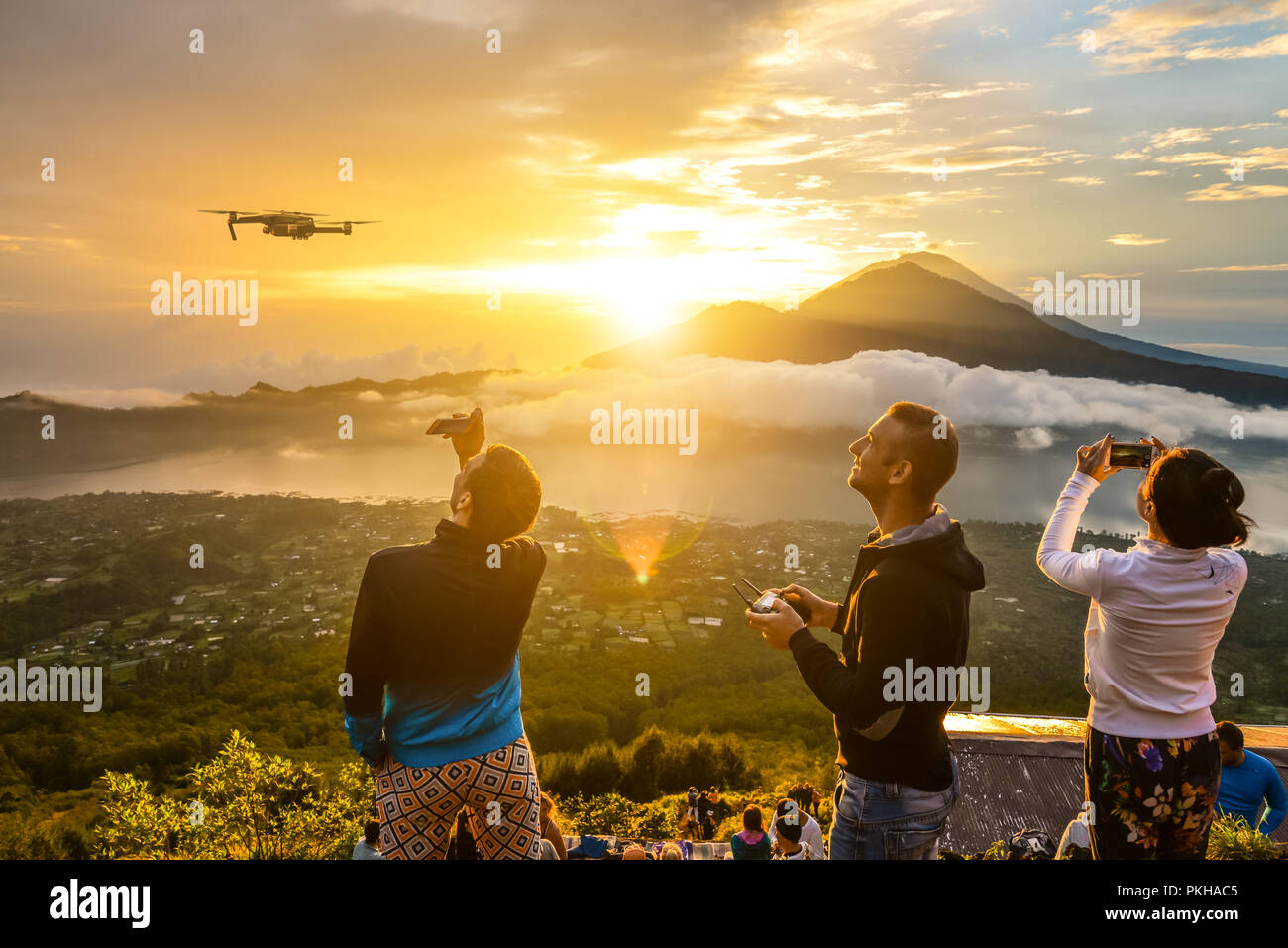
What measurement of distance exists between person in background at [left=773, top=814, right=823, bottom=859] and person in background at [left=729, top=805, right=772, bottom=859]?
0.48 m

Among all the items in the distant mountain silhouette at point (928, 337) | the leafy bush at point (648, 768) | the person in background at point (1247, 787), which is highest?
the distant mountain silhouette at point (928, 337)

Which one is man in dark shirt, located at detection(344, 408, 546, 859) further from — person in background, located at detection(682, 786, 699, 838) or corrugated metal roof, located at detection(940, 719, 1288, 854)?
person in background, located at detection(682, 786, 699, 838)

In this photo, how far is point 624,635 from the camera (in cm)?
5928

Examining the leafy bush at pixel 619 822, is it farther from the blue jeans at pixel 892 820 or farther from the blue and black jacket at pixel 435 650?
the blue jeans at pixel 892 820

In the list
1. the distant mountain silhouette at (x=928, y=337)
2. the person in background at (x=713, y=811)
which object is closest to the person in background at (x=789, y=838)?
the person in background at (x=713, y=811)

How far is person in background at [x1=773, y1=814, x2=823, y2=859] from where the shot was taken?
4.66 metres

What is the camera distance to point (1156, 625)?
304 cm

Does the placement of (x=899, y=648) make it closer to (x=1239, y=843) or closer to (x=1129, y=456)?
(x=1129, y=456)

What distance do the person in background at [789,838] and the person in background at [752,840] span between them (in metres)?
0.48

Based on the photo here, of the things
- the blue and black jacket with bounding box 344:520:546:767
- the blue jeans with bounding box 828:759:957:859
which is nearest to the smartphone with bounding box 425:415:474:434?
the blue and black jacket with bounding box 344:520:546:767

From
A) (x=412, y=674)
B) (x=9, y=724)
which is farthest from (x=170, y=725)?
(x=412, y=674)

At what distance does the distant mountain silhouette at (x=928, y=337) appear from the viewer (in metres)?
126

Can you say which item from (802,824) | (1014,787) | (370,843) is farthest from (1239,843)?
(1014,787)

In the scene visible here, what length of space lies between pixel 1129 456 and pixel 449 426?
10.2 feet
